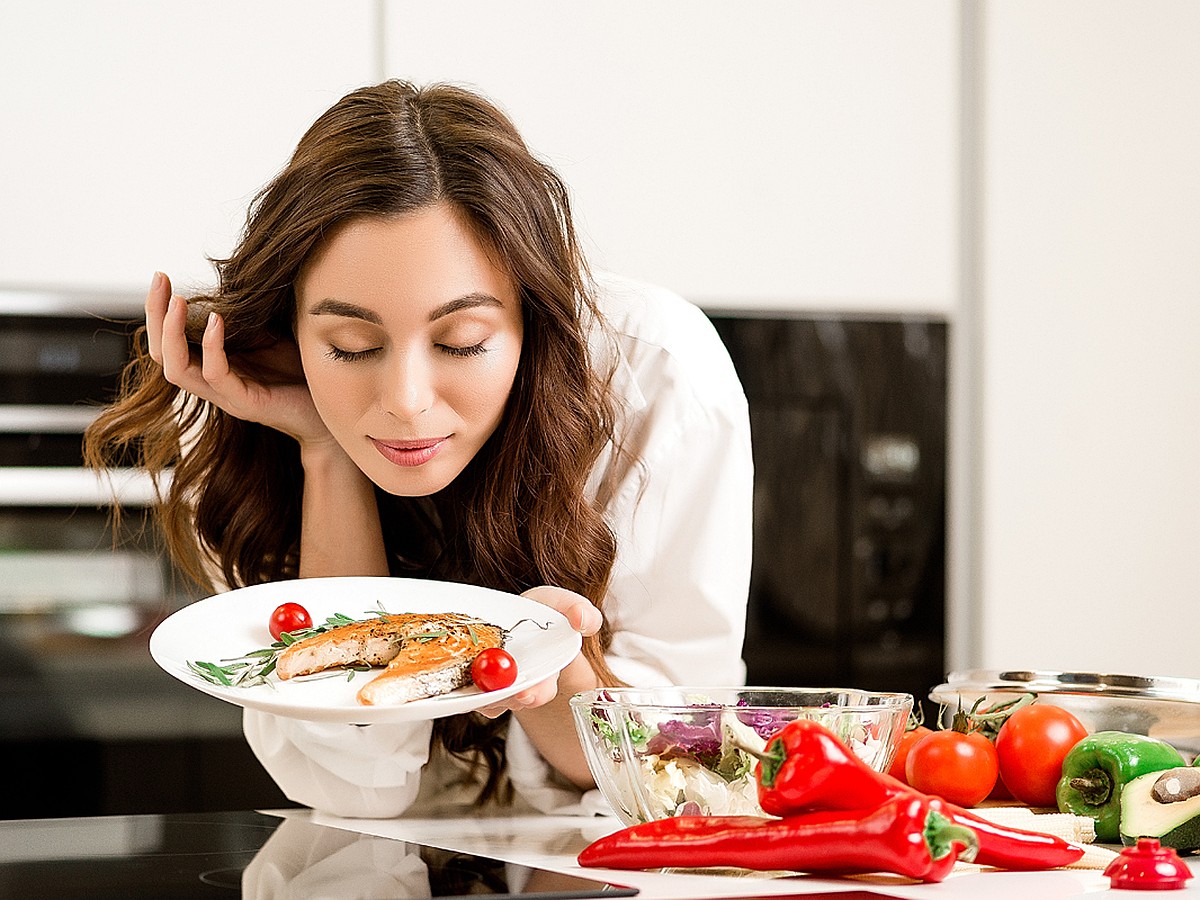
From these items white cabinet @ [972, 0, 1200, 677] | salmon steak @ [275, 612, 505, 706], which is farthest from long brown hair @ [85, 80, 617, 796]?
white cabinet @ [972, 0, 1200, 677]

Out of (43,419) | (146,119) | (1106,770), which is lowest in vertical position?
(1106,770)

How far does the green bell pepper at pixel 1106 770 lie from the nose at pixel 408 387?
634 mm

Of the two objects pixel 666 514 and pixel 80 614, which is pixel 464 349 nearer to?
pixel 666 514

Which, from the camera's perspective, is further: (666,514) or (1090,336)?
(1090,336)

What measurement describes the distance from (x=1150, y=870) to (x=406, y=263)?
0.80m

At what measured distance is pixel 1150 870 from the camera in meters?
0.88

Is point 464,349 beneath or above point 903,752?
above

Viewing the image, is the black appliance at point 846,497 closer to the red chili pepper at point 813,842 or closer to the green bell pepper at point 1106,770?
the green bell pepper at point 1106,770

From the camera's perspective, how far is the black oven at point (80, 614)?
7.40 feet

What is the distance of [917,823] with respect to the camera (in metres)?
0.85

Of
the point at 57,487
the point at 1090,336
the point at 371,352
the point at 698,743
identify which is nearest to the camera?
the point at 698,743

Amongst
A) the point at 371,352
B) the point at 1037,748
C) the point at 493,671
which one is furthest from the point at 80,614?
the point at 1037,748

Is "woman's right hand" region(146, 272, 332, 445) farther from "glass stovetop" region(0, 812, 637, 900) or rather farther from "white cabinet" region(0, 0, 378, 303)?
"white cabinet" region(0, 0, 378, 303)

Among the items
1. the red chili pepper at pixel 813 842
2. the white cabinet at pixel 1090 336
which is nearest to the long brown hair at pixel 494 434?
the red chili pepper at pixel 813 842
